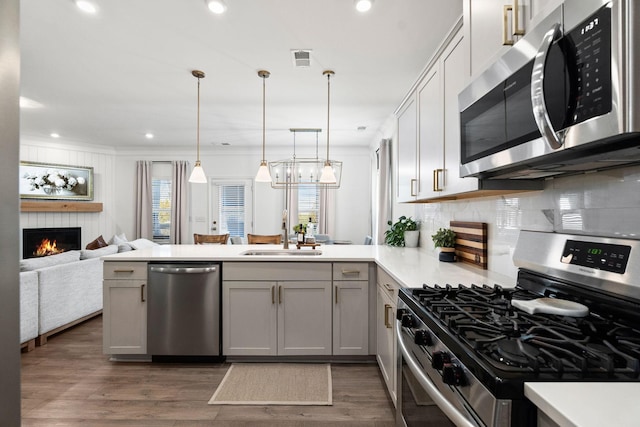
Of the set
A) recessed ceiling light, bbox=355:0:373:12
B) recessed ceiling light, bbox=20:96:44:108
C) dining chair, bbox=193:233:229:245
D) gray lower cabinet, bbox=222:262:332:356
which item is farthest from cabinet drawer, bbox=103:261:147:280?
recessed ceiling light, bbox=20:96:44:108

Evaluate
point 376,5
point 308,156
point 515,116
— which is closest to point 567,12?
point 515,116

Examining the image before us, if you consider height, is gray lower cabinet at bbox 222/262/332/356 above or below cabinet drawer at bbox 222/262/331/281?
below

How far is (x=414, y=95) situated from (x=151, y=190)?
20.6ft

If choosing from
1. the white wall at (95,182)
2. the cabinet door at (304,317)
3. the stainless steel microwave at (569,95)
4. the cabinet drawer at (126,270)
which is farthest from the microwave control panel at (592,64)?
the white wall at (95,182)

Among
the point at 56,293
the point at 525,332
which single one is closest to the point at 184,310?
the point at 56,293

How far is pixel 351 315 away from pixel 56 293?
2800mm

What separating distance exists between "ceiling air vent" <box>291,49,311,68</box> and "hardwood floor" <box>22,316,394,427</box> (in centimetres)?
256

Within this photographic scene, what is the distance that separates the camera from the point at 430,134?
213cm

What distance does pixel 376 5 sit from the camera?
220 centimetres

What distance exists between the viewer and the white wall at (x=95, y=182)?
595 centimetres

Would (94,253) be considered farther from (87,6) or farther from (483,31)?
(483,31)

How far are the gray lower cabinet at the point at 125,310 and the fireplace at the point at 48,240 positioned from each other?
4.28 meters

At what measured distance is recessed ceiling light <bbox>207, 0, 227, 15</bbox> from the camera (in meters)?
2.13

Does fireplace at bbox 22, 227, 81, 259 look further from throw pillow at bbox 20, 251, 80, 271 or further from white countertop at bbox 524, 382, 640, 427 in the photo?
white countertop at bbox 524, 382, 640, 427
